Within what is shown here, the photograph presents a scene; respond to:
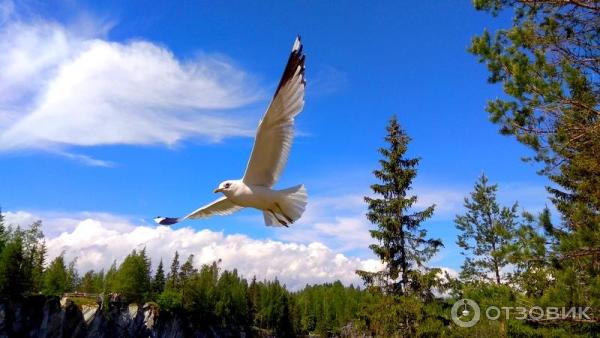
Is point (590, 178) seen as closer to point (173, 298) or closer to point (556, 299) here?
point (556, 299)

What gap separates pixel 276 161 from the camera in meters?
8.67

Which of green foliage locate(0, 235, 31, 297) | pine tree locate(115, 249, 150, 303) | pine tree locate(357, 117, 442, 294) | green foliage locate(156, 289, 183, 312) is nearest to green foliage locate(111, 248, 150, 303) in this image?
pine tree locate(115, 249, 150, 303)

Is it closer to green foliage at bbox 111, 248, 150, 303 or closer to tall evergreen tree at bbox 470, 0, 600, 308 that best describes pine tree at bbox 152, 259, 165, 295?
green foliage at bbox 111, 248, 150, 303

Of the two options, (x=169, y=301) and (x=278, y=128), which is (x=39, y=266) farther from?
(x=278, y=128)

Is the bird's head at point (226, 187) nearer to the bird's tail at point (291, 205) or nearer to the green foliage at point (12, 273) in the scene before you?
the bird's tail at point (291, 205)

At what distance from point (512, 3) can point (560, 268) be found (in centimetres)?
554

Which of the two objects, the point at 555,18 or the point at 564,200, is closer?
the point at 555,18

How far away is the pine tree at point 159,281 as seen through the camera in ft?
246

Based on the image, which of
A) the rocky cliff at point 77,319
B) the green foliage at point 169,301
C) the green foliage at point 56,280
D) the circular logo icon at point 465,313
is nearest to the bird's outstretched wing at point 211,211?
the circular logo icon at point 465,313

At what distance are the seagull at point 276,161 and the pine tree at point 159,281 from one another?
6922 cm

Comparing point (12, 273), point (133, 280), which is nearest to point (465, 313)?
point (12, 273)

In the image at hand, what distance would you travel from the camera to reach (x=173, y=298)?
66.1 metres

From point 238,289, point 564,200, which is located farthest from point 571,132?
point 238,289

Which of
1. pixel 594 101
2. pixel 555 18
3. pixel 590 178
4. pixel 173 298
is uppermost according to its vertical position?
pixel 555 18
